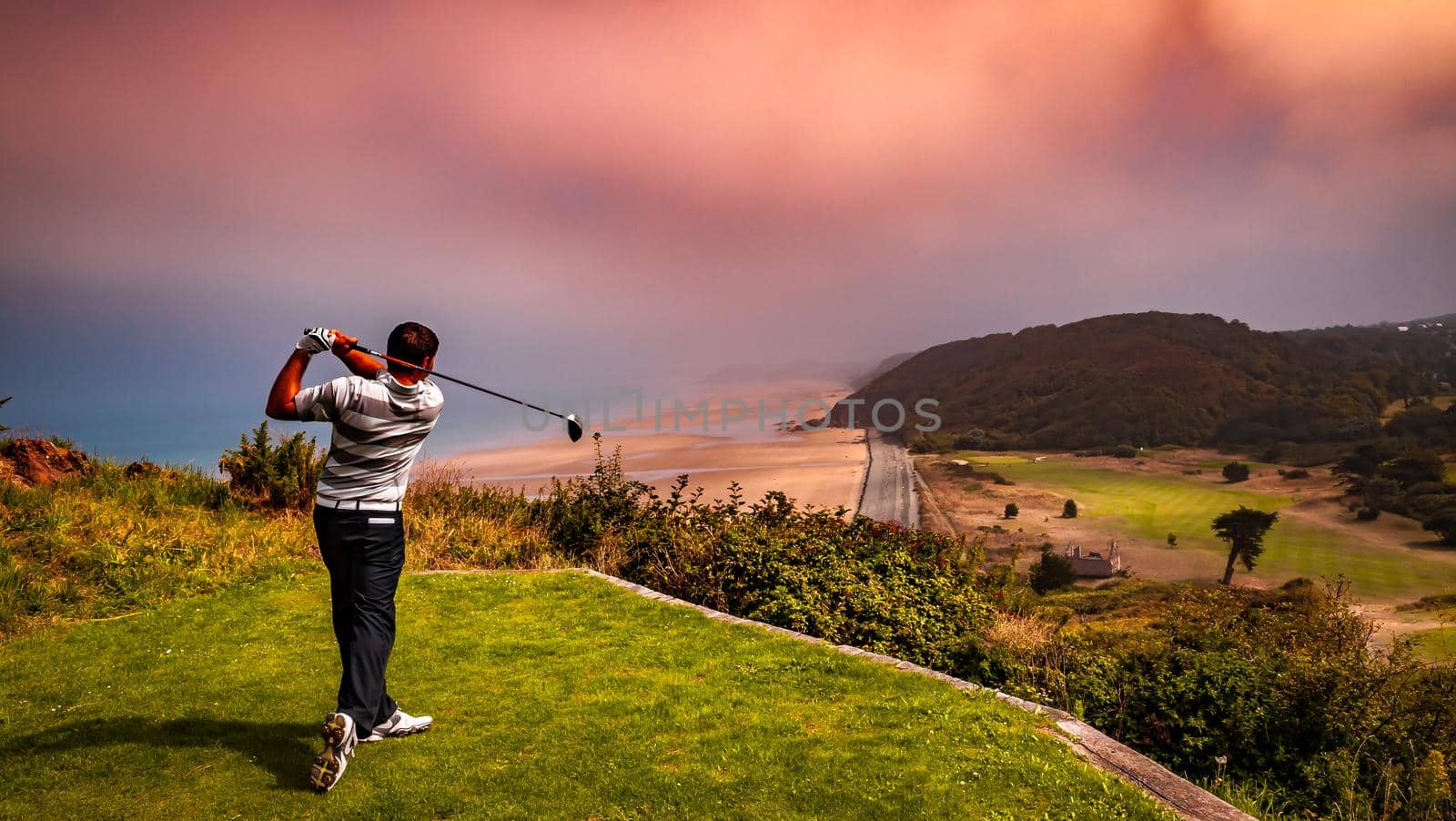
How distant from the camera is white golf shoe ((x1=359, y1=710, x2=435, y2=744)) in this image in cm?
437

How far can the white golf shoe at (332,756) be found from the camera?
3773mm

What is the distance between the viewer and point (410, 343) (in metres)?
4.14

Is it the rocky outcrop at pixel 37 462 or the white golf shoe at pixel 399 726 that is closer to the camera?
the white golf shoe at pixel 399 726

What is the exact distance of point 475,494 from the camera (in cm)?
1329

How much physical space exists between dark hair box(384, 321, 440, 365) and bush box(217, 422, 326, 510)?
382 inches

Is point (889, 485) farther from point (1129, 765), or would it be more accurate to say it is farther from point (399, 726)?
point (399, 726)

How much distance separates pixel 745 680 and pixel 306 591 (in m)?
5.63

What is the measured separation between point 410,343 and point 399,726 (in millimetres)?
2470

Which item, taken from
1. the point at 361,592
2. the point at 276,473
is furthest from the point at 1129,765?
the point at 276,473

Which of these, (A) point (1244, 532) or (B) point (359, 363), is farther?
(A) point (1244, 532)

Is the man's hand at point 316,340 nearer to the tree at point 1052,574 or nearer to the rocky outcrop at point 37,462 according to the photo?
the rocky outcrop at point 37,462

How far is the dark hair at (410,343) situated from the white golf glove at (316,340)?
0.34 meters

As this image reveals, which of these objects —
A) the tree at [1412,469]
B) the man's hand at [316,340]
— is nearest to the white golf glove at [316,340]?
the man's hand at [316,340]

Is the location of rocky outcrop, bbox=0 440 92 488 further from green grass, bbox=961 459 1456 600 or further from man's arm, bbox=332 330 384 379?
green grass, bbox=961 459 1456 600
